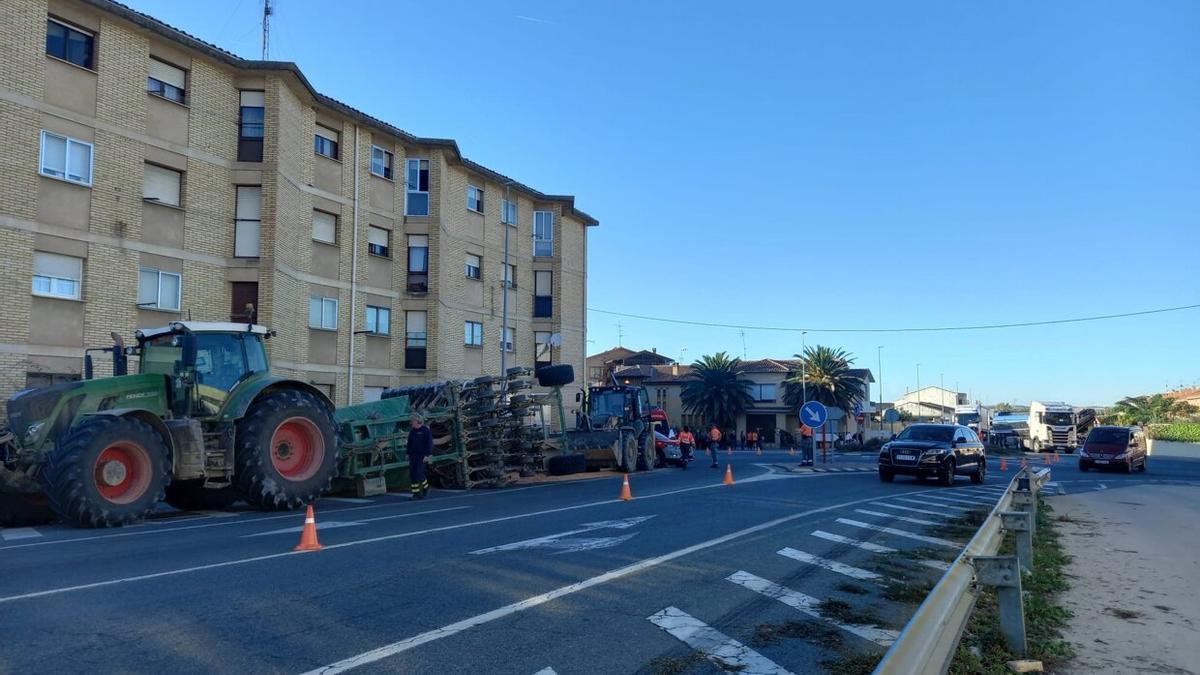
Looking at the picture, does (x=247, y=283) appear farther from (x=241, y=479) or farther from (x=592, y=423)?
(x=241, y=479)

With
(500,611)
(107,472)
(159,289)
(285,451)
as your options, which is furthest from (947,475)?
(159,289)

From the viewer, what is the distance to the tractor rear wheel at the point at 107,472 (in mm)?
10930

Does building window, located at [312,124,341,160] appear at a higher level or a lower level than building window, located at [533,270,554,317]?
higher

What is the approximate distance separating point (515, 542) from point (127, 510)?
5.76 metres

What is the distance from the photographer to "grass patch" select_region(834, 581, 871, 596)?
753 centimetres

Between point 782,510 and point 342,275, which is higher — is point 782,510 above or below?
below

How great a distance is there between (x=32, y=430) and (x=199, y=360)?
2.46 m

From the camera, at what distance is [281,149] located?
82.1 ft

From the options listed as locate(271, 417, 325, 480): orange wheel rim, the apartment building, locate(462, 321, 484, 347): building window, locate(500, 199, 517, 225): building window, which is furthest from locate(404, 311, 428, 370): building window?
locate(271, 417, 325, 480): orange wheel rim

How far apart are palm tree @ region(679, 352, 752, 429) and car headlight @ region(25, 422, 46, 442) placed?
60364mm

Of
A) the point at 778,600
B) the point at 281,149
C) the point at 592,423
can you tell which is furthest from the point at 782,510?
the point at 281,149

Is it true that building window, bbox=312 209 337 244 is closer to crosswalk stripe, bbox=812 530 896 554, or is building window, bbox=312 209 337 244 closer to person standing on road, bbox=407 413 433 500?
person standing on road, bbox=407 413 433 500

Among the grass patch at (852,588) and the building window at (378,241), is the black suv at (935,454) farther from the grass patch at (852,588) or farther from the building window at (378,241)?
the building window at (378,241)

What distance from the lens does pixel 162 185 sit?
2277cm
